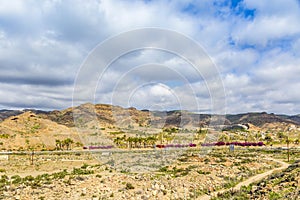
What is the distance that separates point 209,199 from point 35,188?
1347cm

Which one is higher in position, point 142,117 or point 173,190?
point 142,117

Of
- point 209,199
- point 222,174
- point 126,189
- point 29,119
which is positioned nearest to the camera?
point 209,199

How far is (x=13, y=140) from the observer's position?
7850 cm

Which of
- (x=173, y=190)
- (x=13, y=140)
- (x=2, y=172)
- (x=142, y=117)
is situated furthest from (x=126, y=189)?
(x=142, y=117)

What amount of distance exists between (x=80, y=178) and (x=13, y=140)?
196 ft

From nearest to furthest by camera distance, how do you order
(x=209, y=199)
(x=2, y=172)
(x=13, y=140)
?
(x=209, y=199) → (x=2, y=172) → (x=13, y=140)

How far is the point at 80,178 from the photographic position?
26.7 meters

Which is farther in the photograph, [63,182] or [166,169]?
[166,169]

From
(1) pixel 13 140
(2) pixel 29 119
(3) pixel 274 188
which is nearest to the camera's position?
(3) pixel 274 188

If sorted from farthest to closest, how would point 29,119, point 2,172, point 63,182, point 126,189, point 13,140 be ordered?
point 29,119 → point 13,140 → point 2,172 → point 63,182 → point 126,189

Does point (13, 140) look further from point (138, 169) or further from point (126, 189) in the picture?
point (126, 189)

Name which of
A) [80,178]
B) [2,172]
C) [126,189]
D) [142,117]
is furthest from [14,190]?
[142,117]

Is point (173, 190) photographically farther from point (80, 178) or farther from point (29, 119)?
point (29, 119)

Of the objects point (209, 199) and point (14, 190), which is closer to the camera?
point (209, 199)
